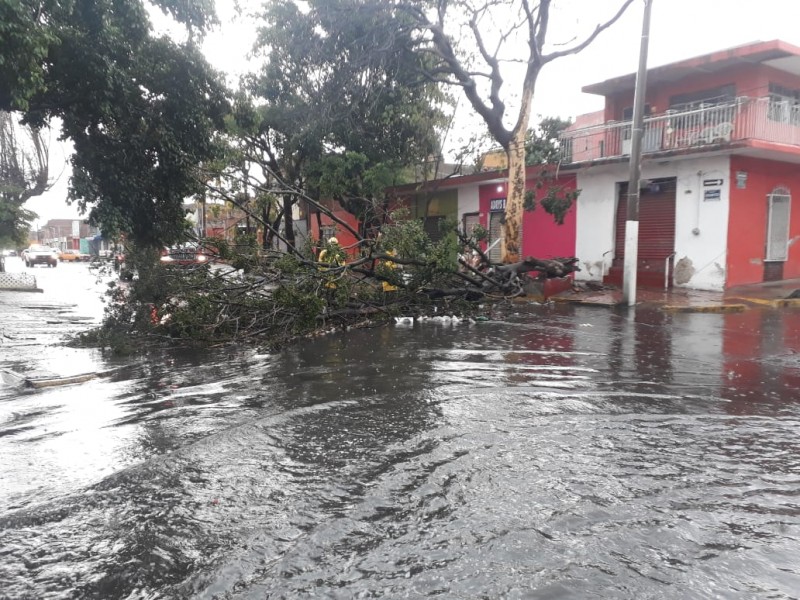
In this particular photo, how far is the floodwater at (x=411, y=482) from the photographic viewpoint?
116 inches

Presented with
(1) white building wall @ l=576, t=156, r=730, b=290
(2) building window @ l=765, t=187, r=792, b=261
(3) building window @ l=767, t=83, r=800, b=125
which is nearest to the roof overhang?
(3) building window @ l=767, t=83, r=800, b=125

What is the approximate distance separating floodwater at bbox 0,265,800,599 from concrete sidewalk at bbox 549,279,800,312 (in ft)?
18.6

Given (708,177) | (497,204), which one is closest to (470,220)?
(497,204)

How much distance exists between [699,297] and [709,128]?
4378 millimetres

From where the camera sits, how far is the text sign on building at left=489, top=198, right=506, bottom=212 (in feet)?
70.5

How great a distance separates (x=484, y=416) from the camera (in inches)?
216

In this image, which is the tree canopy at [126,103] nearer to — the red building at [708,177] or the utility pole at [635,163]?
the utility pole at [635,163]

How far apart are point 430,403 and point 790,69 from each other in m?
16.8

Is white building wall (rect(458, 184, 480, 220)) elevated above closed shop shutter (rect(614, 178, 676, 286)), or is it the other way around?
white building wall (rect(458, 184, 480, 220))

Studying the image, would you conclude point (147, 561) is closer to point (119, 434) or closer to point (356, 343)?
point (119, 434)

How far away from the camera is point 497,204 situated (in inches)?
855

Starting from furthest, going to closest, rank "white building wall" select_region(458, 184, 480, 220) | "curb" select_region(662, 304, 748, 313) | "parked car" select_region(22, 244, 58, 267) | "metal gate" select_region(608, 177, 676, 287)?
"parked car" select_region(22, 244, 58, 267) < "white building wall" select_region(458, 184, 480, 220) < "metal gate" select_region(608, 177, 676, 287) < "curb" select_region(662, 304, 748, 313)

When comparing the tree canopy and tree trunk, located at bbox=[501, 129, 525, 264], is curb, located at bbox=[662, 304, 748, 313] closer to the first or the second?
tree trunk, located at bbox=[501, 129, 525, 264]

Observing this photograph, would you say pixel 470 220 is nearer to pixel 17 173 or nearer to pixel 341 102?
pixel 341 102
